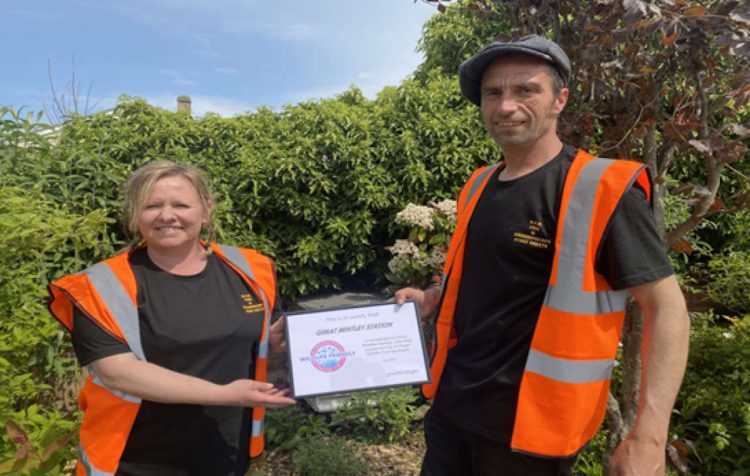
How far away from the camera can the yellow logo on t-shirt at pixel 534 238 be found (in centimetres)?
186

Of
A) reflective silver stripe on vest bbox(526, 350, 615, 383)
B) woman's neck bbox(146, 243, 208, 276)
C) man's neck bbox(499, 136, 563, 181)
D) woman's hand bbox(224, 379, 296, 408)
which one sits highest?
man's neck bbox(499, 136, 563, 181)

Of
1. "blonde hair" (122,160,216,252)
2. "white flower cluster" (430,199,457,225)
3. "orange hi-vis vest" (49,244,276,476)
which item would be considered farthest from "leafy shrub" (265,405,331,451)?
"blonde hair" (122,160,216,252)

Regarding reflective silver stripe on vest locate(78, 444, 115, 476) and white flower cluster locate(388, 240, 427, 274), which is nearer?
reflective silver stripe on vest locate(78, 444, 115, 476)

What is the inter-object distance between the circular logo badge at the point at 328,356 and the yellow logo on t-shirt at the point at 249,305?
0.30m

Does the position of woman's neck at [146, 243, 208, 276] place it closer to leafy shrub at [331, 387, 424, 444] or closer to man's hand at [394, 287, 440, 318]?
man's hand at [394, 287, 440, 318]

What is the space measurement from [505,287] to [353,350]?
0.81m

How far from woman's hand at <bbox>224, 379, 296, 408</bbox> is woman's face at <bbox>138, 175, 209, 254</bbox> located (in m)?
0.62

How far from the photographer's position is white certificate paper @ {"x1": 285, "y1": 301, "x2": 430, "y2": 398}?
7.75ft

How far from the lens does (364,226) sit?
567cm

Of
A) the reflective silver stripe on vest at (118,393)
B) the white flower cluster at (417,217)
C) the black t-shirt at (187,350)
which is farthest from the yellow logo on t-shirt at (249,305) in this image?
the white flower cluster at (417,217)

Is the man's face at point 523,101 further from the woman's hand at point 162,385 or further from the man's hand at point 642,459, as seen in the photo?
the woman's hand at point 162,385

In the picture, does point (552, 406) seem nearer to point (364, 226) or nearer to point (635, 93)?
point (635, 93)

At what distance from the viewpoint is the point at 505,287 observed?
1.93 meters

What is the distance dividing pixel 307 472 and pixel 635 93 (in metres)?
3.31
